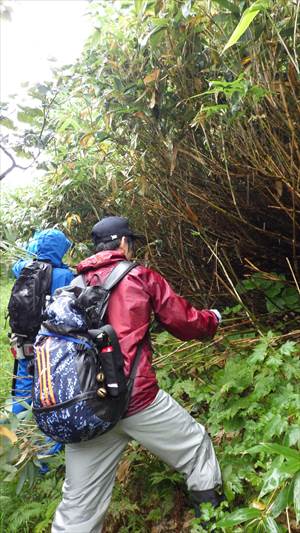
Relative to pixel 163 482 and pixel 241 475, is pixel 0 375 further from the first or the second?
pixel 241 475

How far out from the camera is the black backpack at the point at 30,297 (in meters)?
3.17

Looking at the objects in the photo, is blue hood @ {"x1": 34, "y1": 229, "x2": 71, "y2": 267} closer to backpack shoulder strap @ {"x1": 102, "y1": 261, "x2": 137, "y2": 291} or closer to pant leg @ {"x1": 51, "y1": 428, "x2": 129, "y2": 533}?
backpack shoulder strap @ {"x1": 102, "y1": 261, "x2": 137, "y2": 291}

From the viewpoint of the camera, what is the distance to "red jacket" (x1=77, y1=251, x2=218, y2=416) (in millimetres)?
2084

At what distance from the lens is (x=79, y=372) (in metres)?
1.96

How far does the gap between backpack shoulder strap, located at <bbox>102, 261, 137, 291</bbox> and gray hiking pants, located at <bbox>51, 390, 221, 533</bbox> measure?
63 centimetres

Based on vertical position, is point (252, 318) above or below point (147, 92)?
below

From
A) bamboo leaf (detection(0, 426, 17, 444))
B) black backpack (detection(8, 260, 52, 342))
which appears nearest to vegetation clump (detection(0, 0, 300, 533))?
bamboo leaf (detection(0, 426, 17, 444))

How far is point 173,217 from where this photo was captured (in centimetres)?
357

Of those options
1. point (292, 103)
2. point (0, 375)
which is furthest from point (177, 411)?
point (0, 375)

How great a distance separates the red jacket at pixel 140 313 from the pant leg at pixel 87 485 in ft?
0.85

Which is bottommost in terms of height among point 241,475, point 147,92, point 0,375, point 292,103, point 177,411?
point 0,375

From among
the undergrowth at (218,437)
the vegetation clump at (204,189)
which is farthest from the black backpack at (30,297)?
the undergrowth at (218,437)

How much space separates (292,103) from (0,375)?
14.8 feet

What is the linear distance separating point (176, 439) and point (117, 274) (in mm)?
910
